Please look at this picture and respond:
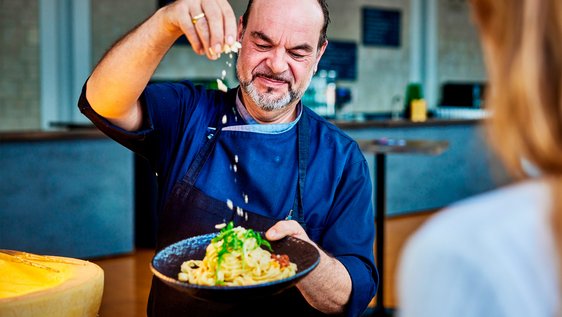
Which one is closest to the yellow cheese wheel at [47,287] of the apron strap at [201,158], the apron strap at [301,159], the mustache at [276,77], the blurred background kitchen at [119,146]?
the apron strap at [201,158]

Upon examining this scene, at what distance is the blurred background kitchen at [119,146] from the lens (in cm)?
512

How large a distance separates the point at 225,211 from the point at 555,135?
1272 millimetres

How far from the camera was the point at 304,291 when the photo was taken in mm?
1723

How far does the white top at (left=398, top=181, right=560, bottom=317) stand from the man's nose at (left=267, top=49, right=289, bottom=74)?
122cm

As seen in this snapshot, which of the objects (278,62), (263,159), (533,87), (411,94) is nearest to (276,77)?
(278,62)

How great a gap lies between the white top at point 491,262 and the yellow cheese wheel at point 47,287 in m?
0.95

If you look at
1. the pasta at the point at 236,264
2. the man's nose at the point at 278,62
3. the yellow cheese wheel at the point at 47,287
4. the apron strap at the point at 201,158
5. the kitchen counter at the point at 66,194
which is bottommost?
the kitchen counter at the point at 66,194

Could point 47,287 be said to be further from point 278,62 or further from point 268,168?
point 278,62

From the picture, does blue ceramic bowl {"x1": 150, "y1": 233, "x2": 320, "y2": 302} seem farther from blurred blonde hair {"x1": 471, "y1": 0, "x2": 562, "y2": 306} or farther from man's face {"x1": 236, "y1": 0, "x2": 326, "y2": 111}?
blurred blonde hair {"x1": 471, "y1": 0, "x2": 562, "y2": 306}

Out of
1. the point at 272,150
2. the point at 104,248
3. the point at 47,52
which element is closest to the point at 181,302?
the point at 272,150

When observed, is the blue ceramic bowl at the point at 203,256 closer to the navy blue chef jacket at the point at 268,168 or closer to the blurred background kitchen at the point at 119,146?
the navy blue chef jacket at the point at 268,168

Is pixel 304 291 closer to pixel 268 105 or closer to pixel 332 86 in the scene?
pixel 268 105

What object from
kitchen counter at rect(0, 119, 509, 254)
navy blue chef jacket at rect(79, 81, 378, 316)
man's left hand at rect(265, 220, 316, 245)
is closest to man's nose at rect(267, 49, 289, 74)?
navy blue chef jacket at rect(79, 81, 378, 316)

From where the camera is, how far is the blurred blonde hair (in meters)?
0.68
